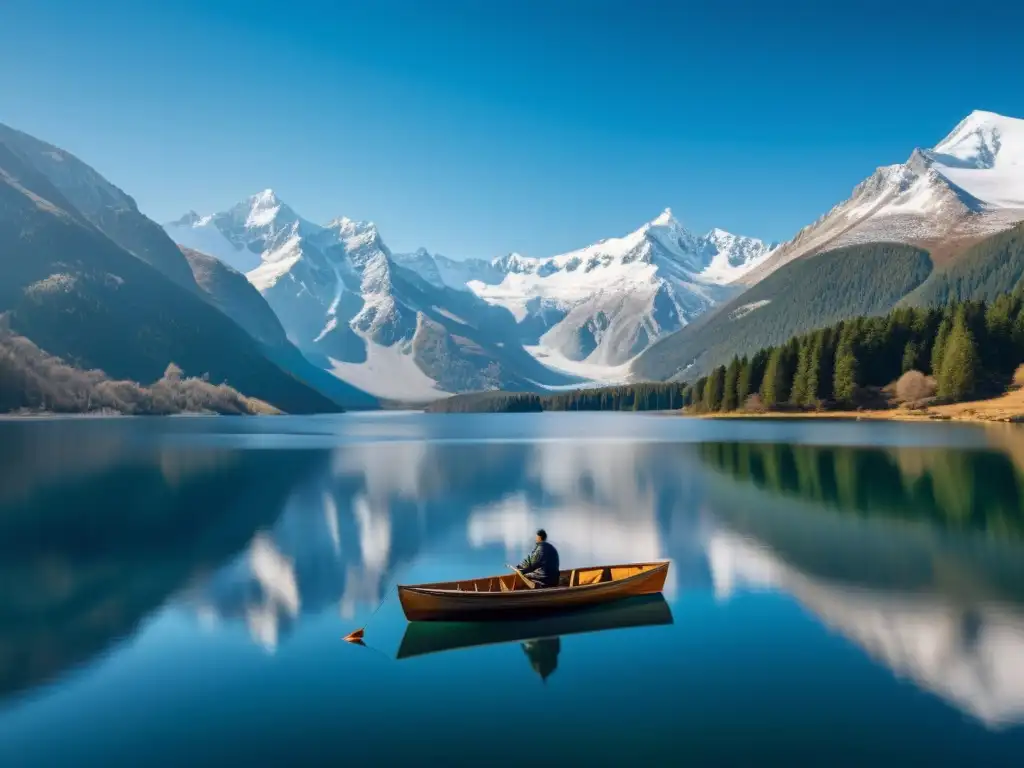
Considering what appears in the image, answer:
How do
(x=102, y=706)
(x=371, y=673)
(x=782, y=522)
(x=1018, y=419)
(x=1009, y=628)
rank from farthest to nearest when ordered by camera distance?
(x=1018, y=419), (x=782, y=522), (x=1009, y=628), (x=371, y=673), (x=102, y=706)

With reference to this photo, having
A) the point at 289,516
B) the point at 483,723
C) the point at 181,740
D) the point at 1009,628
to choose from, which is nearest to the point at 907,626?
the point at 1009,628

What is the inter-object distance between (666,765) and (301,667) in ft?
43.7

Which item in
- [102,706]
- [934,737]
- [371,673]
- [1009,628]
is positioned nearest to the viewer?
[934,737]

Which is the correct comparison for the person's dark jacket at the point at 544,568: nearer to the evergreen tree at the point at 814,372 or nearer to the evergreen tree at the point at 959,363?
the evergreen tree at the point at 959,363

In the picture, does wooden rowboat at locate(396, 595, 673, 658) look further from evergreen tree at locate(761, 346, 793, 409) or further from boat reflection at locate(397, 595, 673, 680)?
evergreen tree at locate(761, 346, 793, 409)

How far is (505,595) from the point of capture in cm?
2880

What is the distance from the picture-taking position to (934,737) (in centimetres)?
2002

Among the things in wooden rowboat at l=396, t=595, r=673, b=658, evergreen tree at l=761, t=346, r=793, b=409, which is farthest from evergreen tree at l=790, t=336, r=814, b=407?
wooden rowboat at l=396, t=595, r=673, b=658

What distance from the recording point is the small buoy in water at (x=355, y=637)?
28.7 metres

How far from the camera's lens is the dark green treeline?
542ft

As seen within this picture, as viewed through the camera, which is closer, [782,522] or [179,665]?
[179,665]

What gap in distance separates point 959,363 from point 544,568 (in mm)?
162091

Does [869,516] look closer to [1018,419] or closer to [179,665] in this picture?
[179,665]

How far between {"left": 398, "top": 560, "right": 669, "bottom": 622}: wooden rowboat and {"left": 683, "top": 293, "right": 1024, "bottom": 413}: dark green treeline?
157469 mm
